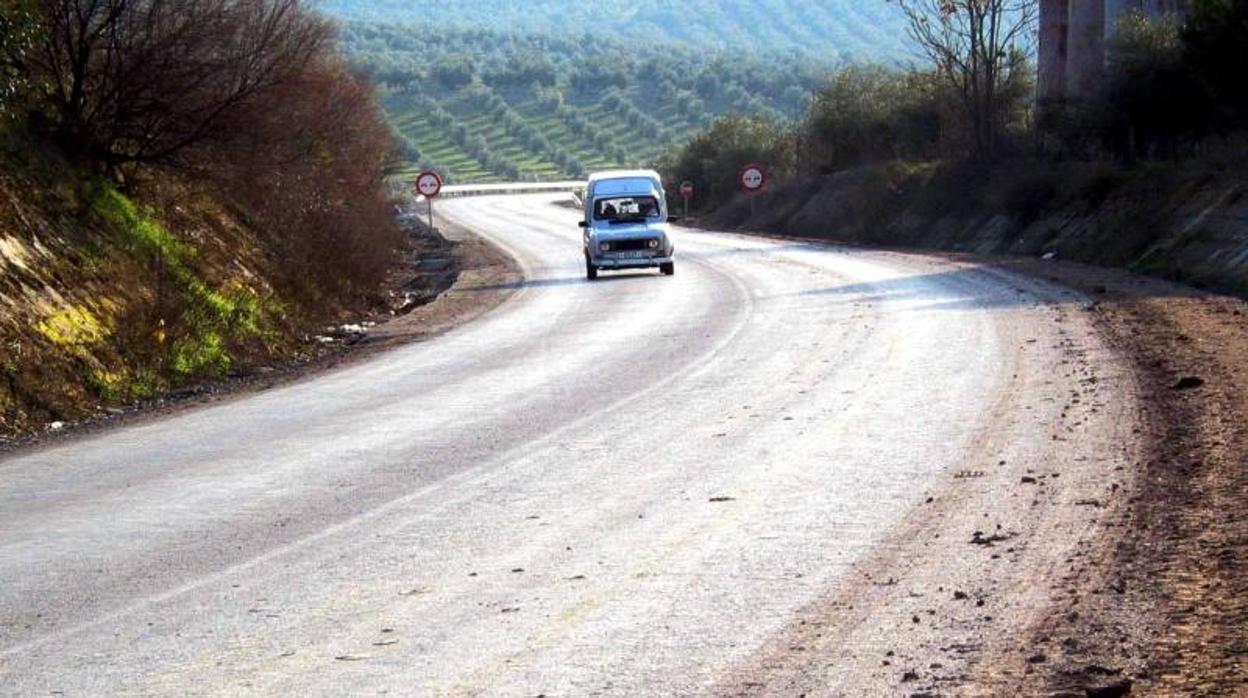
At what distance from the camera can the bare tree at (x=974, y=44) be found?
53.3 metres

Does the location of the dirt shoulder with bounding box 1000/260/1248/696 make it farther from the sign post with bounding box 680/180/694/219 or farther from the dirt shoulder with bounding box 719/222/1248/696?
the sign post with bounding box 680/180/694/219

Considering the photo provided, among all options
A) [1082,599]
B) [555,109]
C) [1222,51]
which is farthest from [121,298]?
[555,109]

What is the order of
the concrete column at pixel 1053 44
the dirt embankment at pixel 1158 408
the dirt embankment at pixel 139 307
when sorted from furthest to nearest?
1. the concrete column at pixel 1053 44
2. the dirt embankment at pixel 139 307
3. the dirt embankment at pixel 1158 408

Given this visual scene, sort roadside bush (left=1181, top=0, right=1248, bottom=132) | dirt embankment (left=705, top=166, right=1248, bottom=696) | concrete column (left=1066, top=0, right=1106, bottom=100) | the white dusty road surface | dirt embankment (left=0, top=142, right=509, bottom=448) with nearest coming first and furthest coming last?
1. dirt embankment (left=705, top=166, right=1248, bottom=696)
2. the white dusty road surface
3. dirt embankment (left=0, top=142, right=509, bottom=448)
4. roadside bush (left=1181, top=0, right=1248, bottom=132)
5. concrete column (left=1066, top=0, right=1106, bottom=100)

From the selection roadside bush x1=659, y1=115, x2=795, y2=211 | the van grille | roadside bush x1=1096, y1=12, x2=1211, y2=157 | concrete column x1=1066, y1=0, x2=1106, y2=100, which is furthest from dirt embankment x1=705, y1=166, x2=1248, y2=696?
roadside bush x1=659, y1=115, x2=795, y2=211

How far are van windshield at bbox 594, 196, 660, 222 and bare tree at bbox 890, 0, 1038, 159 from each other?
60.3ft

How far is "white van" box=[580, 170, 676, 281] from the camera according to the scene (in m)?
37.4

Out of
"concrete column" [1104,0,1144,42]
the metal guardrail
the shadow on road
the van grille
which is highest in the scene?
"concrete column" [1104,0,1144,42]

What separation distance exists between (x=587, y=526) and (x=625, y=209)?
28.2 meters

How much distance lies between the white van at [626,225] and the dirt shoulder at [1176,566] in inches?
822

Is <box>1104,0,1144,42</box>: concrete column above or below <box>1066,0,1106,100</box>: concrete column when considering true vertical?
above

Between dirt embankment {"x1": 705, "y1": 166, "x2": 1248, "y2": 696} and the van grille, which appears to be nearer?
dirt embankment {"x1": 705, "y1": 166, "x2": 1248, "y2": 696}

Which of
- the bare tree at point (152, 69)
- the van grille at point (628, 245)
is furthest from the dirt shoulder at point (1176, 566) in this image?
the van grille at point (628, 245)

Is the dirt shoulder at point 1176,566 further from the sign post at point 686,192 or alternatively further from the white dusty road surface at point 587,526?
the sign post at point 686,192
